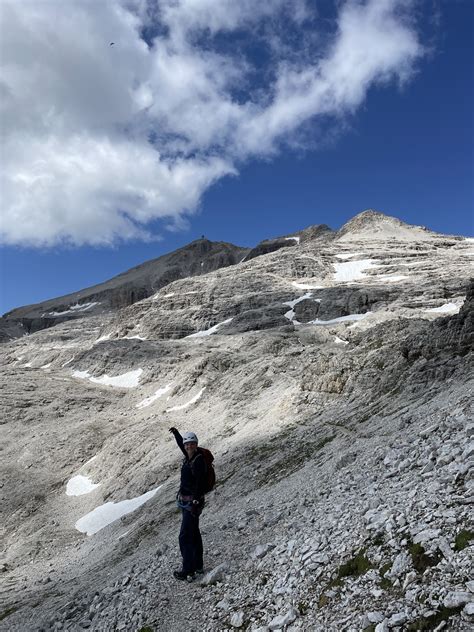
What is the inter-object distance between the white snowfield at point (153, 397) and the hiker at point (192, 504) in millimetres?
51720

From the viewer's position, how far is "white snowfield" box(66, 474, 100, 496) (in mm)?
38353

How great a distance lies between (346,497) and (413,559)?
4104 millimetres

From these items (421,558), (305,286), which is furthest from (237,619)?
(305,286)

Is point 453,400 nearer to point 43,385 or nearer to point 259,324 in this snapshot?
point 43,385

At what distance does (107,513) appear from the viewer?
31125 millimetres

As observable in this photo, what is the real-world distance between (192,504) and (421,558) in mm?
5438

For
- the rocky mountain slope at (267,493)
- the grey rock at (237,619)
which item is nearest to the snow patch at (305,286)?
the rocky mountain slope at (267,493)

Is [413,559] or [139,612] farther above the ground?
[413,559]

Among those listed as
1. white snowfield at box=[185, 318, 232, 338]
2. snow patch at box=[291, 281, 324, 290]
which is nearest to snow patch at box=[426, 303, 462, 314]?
snow patch at box=[291, 281, 324, 290]

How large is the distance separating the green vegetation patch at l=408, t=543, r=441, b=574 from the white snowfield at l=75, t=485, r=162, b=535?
23.6 m

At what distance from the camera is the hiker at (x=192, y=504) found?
36.0ft

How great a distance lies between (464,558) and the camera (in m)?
6.75

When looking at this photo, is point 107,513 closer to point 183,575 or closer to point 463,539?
point 183,575

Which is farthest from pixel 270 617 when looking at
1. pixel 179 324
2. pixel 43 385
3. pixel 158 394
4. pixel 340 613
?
pixel 179 324
